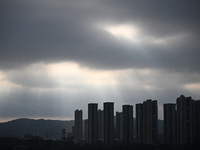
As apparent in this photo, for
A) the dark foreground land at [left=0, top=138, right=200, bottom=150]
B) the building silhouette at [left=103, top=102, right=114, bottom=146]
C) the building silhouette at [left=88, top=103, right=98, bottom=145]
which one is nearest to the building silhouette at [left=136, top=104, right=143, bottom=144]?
the building silhouette at [left=103, top=102, right=114, bottom=146]

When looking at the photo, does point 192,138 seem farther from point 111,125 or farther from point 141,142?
point 111,125

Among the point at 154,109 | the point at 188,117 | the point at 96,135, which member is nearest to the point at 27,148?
the point at 96,135

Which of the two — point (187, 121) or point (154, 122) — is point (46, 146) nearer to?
point (154, 122)

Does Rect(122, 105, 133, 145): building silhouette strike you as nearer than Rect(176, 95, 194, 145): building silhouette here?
No

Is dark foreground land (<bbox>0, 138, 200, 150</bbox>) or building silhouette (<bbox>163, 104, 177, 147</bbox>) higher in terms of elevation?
building silhouette (<bbox>163, 104, 177, 147</bbox>)

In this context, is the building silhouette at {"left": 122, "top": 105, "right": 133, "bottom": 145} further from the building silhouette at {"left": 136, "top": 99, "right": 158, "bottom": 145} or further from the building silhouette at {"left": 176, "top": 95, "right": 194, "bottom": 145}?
the building silhouette at {"left": 176, "top": 95, "right": 194, "bottom": 145}

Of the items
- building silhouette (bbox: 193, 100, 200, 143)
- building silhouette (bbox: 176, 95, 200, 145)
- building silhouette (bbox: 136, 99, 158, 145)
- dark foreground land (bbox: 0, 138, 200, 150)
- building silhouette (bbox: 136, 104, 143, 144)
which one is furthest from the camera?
building silhouette (bbox: 136, 104, 143, 144)
